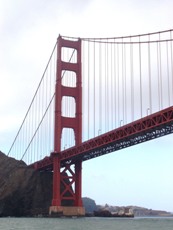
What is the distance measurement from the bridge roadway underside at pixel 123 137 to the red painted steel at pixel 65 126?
3.69ft

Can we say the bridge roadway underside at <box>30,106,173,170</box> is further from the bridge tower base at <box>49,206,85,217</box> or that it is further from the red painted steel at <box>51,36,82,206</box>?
the bridge tower base at <box>49,206,85,217</box>

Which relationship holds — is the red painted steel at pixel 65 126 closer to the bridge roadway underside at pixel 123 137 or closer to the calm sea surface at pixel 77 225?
the bridge roadway underside at pixel 123 137

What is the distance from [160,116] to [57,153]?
21.1 meters

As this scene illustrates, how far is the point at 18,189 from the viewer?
263ft

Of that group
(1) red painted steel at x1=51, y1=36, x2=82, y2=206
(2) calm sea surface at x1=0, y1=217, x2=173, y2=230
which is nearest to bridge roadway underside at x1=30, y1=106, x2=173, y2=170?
(1) red painted steel at x1=51, y1=36, x2=82, y2=206

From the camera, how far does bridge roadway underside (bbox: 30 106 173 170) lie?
5388cm

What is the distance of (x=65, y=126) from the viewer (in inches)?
2842

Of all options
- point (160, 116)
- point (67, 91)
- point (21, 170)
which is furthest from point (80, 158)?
point (160, 116)

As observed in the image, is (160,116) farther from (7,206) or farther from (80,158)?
(7,206)

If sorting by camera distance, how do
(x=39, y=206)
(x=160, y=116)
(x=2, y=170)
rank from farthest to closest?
(x=2, y=170) < (x=39, y=206) < (x=160, y=116)

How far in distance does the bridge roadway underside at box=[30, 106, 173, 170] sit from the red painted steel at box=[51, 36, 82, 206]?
3.69ft

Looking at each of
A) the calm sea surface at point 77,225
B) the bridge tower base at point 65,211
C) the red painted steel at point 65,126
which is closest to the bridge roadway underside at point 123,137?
the red painted steel at point 65,126

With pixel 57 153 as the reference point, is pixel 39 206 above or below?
below

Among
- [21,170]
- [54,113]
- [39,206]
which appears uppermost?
[54,113]
